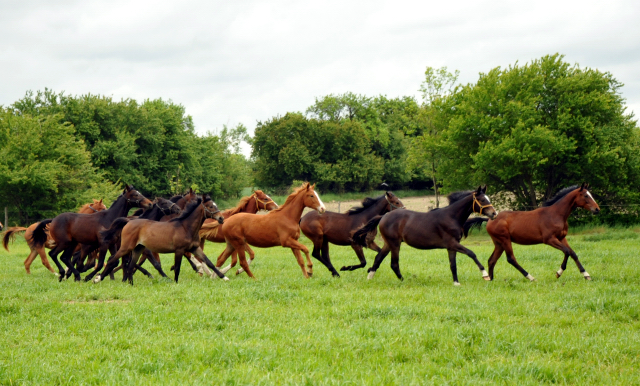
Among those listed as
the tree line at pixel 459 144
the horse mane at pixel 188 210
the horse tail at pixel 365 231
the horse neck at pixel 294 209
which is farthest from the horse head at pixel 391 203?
the tree line at pixel 459 144

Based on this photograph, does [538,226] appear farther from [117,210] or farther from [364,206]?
[117,210]

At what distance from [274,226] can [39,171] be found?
2355 cm

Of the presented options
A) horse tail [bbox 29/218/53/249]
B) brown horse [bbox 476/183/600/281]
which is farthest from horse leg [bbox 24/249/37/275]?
brown horse [bbox 476/183/600/281]

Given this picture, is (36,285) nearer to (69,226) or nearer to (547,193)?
(69,226)

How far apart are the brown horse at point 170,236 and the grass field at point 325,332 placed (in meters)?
0.73

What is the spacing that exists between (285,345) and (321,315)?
1.59 m

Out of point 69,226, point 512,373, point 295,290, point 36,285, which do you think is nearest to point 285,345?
point 512,373

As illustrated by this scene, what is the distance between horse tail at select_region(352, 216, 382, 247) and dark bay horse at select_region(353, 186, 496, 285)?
298 mm

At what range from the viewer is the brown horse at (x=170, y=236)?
1102 cm

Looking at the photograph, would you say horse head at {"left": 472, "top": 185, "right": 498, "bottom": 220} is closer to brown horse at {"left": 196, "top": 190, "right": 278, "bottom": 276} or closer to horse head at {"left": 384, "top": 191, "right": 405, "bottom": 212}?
horse head at {"left": 384, "top": 191, "right": 405, "bottom": 212}

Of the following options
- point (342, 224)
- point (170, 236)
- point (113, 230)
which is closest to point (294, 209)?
point (342, 224)

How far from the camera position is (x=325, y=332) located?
6.40 meters

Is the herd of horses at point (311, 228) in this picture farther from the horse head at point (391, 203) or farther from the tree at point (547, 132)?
the tree at point (547, 132)

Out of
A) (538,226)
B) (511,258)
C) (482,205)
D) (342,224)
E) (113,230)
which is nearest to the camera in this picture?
(482,205)
